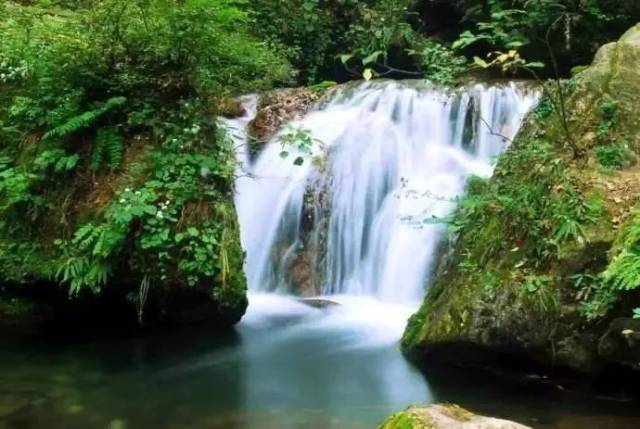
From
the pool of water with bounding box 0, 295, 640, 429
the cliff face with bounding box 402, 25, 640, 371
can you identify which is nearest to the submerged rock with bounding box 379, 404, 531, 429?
the pool of water with bounding box 0, 295, 640, 429

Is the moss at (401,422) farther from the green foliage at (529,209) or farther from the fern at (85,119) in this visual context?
the fern at (85,119)

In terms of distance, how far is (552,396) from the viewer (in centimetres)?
538

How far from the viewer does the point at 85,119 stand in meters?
7.11

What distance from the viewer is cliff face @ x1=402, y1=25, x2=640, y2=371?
5199 millimetres

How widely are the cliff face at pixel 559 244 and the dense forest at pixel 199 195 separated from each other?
0.01 m

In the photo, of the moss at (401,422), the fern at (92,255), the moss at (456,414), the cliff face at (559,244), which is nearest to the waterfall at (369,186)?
the cliff face at (559,244)

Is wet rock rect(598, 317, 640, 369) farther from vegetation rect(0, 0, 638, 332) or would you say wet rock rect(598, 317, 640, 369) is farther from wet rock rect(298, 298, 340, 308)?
wet rock rect(298, 298, 340, 308)

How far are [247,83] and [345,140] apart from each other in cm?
156

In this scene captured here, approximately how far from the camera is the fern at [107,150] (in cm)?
719

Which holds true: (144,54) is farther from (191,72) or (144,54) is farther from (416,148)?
(416,148)

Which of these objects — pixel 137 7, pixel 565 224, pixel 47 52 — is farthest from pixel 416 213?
pixel 47 52

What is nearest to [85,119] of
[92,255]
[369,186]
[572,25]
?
[92,255]

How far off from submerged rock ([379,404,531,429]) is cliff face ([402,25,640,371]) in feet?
5.61

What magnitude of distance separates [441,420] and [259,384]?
2.98 meters
